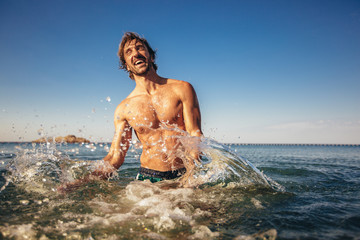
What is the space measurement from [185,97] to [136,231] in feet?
6.17

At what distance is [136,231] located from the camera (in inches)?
61.6

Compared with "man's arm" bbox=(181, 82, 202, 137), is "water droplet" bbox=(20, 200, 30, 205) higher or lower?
lower

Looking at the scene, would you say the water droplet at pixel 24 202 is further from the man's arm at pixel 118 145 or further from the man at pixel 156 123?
the man's arm at pixel 118 145

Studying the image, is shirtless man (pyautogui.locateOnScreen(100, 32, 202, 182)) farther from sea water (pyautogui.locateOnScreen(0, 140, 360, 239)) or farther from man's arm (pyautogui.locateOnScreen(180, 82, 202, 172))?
sea water (pyautogui.locateOnScreen(0, 140, 360, 239))

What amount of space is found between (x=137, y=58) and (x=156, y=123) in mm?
1183

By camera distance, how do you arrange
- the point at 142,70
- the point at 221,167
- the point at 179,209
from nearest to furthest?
the point at 179,209, the point at 142,70, the point at 221,167

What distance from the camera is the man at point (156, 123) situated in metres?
2.81

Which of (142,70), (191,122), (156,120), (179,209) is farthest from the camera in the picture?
(142,70)

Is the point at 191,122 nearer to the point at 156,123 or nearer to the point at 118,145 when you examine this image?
the point at 156,123

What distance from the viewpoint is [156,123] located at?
9.58 feet

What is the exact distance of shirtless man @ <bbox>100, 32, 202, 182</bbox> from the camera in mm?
2836

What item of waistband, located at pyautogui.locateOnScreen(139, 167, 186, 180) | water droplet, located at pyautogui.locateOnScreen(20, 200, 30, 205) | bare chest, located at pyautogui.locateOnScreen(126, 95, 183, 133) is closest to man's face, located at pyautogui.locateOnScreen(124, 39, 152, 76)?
bare chest, located at pyautogui.locateOnScreen(126, 95, 183, 133)

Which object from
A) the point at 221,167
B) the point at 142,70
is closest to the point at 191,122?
the point at 221,167

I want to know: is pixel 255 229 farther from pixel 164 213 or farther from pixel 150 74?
pixel 150 74
